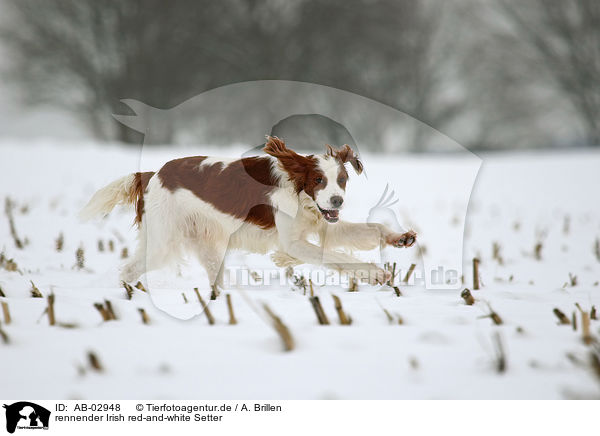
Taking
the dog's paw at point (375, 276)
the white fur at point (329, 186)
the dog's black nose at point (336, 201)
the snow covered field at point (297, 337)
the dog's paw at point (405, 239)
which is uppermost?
the white fur at point (329, 186)

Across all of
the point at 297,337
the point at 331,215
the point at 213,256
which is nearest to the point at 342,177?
the point at 331,215

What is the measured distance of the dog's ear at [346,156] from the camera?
3.17 m

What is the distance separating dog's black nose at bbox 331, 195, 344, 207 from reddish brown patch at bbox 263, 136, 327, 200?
0.46 feet

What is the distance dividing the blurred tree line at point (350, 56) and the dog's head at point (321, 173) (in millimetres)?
15281

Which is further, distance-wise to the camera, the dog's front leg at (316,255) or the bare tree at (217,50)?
the bare tree at (217,50)

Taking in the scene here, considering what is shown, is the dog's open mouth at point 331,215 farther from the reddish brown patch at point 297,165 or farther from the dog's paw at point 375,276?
the dog's paw at point 375,276

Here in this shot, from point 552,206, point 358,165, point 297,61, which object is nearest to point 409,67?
point 297,61

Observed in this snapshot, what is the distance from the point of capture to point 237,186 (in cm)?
330

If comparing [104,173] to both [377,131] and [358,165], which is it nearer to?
[358,165]

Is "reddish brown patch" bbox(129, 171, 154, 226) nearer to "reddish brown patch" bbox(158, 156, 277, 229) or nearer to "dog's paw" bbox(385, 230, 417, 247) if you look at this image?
"reddish brown patch" bbox(158, 156, 277, 229)

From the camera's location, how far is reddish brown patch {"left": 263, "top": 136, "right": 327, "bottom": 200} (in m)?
3.12

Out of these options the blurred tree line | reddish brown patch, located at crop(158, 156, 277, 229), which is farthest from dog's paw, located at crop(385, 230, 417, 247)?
the blurred tree line

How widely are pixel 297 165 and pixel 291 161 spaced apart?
0.13ft
